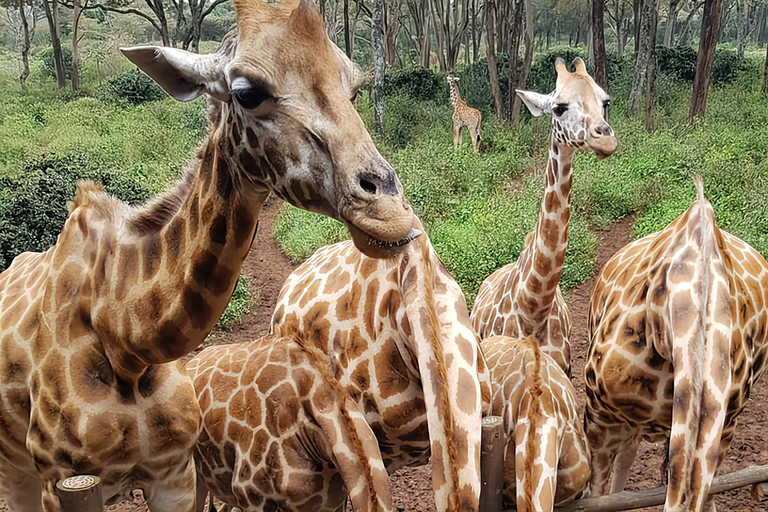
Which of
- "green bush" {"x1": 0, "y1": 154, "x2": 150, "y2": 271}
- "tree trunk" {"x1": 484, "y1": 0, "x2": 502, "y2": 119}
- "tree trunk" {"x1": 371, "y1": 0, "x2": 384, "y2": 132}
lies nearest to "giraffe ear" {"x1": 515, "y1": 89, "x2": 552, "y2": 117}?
"green bush" {"x1": 0, "y1": 154, "x2": 150, "y2": 271}

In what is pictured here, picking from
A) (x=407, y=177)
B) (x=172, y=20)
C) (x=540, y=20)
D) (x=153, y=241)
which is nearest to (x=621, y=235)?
(x=407, y=177)

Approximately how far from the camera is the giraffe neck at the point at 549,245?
383 cm

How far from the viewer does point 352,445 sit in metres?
2.57

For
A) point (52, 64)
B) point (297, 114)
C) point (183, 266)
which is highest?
point (52, 64)

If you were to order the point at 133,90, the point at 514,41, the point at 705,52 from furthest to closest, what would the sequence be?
the point at 133,90
the point at 514,41
the point at 705,52

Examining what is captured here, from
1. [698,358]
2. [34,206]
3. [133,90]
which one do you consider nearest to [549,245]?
[698,358]

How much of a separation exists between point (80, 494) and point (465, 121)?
11.3 metres

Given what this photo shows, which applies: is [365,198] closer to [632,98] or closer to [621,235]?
[621,235]

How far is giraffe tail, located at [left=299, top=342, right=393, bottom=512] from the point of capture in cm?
248

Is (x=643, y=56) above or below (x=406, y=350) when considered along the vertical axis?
above

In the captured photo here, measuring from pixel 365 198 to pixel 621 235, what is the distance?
7.77 m

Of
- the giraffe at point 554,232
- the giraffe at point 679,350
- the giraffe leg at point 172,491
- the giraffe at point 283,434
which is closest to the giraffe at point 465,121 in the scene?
the giraffe at point 554,232

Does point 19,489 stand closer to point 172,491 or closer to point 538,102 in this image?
point 172,491

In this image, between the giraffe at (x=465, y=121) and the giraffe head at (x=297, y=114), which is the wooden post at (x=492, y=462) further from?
the giraffe at (x=465, y=121)
